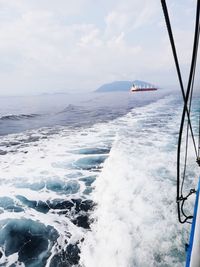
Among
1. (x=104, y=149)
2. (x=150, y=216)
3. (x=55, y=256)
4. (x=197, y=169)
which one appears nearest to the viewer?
(x=55, y=256)

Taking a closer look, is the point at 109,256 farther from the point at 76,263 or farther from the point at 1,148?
the point at 1,148

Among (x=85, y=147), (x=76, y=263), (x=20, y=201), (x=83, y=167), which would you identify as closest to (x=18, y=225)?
(x=20, y=201)

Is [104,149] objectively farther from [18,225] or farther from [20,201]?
[18,225]

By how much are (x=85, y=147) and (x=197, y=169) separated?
7.17 m

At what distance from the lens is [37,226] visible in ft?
21.8

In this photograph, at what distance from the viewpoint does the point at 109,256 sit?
17.0ft

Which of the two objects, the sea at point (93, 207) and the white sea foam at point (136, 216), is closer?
the white sea foam at point (136, 216)

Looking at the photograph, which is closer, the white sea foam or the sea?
the white sea foam

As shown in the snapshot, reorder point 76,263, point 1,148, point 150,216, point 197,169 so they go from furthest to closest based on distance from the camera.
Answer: point 1,148, point 197,169, point 150,216, point 76,263

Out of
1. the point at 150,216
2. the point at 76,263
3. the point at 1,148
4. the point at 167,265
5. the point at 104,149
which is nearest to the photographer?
the point at 167,265

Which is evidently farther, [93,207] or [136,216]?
[93,207]

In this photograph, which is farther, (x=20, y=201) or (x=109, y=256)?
(x=20, y=201)

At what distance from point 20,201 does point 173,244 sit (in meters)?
5.40

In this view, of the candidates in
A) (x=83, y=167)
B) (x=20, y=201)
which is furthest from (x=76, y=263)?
(x=83, y=167)
